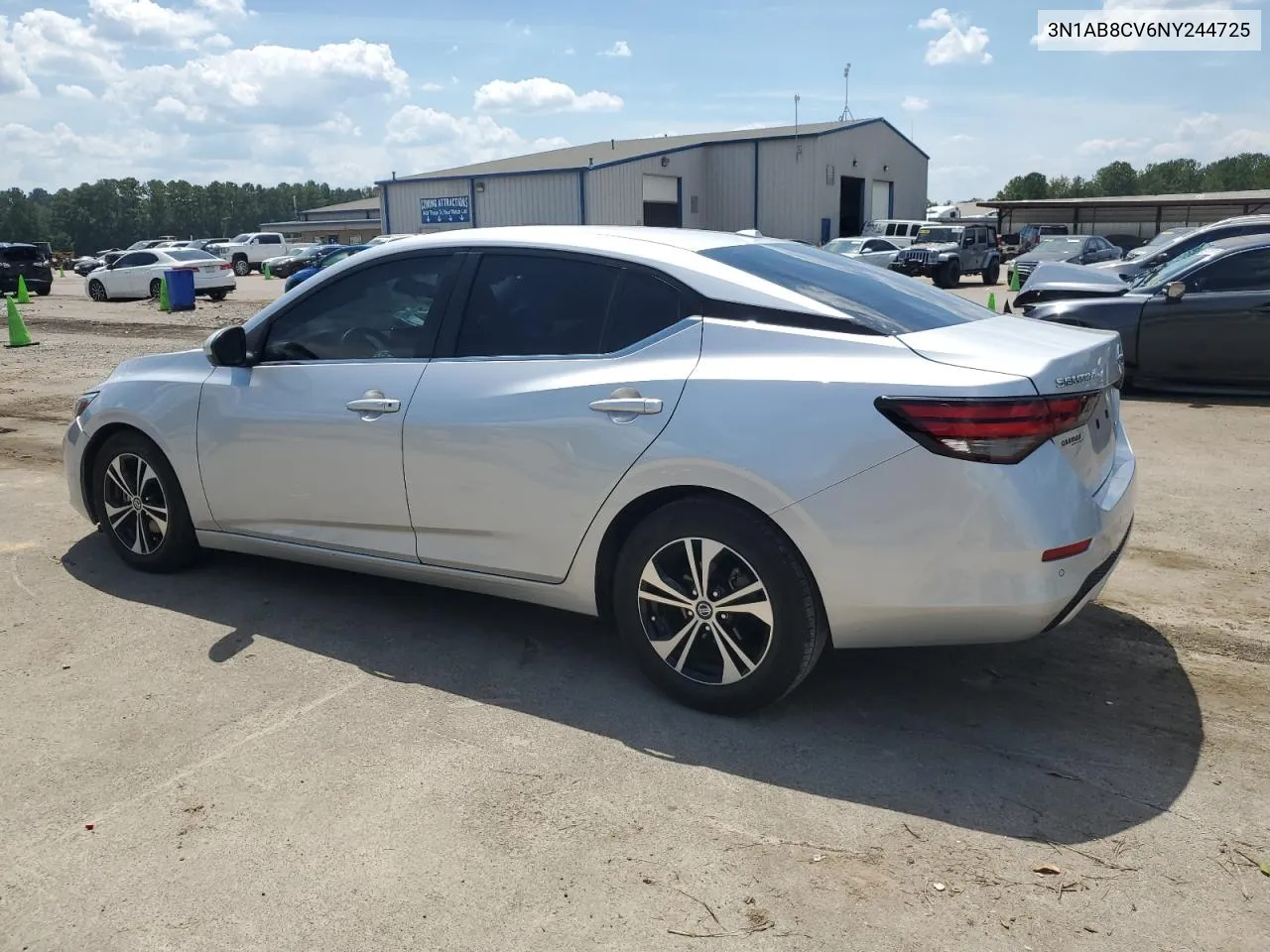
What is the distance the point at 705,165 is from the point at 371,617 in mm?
46729

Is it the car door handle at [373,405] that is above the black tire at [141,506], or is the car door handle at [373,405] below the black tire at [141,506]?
above

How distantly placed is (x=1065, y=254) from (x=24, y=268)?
30457mm

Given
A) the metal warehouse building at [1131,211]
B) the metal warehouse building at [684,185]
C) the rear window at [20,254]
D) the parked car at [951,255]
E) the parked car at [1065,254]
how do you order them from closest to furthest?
the parked car at [1065,254] < the rear window at [20,254] < the parked car at [951,255] < the metal warehouse building at [684,185] < the metal warehouse building at [1131,211]

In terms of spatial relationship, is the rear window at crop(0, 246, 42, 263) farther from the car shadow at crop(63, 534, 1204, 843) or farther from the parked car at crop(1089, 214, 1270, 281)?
the car shadow at crop(63, 534, 1204, 843)

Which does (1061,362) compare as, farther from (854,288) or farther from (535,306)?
(535,306)

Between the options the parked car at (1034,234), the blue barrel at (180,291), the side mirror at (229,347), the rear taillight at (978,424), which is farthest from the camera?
the parked car at (1034,234)

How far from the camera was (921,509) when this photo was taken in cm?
315

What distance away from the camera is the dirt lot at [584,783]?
8.52 ft

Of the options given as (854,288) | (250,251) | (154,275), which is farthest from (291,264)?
(854,288)

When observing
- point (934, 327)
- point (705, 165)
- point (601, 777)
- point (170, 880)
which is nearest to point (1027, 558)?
point (934, 327)

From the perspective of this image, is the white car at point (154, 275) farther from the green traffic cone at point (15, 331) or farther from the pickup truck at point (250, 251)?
the pickup truck at point (250, 251)

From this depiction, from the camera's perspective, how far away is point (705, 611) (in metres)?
3.53

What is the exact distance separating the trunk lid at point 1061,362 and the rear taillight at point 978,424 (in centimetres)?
9

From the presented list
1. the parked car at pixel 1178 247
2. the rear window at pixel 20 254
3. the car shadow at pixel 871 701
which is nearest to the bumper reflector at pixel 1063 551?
the car shadow at pixel 871 701
